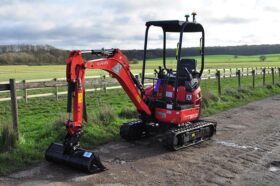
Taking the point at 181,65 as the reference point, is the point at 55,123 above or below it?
below

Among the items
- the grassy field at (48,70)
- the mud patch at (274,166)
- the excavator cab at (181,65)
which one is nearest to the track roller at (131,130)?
the excavator cab at (181,65)

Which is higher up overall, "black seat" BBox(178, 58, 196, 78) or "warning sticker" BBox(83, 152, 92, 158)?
"black seat" BBox(178, 58, 196, 78)

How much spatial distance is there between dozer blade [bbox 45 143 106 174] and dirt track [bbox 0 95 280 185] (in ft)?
0.40

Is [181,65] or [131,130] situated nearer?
[131,130]

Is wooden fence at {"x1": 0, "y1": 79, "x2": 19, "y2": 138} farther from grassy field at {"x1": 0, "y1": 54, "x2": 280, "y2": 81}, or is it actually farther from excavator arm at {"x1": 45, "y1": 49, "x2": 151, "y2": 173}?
grassy field at {"x1": 0, "y1": 54, "x2": 280, "y2": 81}

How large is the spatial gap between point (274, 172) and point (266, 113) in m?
7.31

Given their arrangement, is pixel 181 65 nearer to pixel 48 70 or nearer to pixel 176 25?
pixel 176 25

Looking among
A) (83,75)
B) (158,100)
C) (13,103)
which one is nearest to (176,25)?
(158,100)

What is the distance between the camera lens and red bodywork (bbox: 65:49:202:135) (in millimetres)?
6977

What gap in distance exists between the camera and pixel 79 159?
6.93 meters

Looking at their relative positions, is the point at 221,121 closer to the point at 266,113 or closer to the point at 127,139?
the point at 266,113

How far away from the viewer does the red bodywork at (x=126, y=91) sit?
6.98m

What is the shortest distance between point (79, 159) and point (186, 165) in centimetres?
204

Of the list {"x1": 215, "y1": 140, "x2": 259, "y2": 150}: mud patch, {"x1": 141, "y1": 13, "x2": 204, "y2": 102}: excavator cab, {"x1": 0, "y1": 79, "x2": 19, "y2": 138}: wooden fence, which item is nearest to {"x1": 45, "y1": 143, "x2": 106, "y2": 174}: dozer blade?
{"x1": 0, "y1": 79, "x2": 19, "y2": 138}: wooden fence
